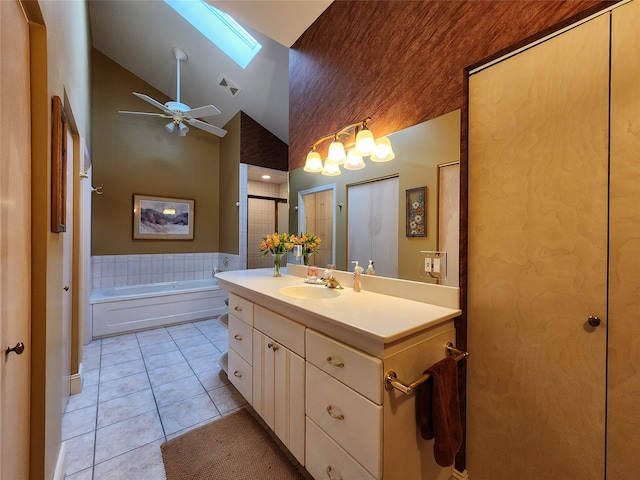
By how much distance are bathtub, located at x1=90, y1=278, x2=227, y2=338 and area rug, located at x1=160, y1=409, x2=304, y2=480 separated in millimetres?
2283

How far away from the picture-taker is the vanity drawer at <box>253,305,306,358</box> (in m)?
1.29

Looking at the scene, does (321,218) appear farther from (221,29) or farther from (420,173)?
(221,29)

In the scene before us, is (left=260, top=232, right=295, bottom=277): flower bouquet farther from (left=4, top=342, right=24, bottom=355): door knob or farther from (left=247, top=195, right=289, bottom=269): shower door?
(left=247, top=195, right=289, bottom=269): shower door

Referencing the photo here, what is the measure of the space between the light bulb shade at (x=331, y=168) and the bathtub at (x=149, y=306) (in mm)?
2815

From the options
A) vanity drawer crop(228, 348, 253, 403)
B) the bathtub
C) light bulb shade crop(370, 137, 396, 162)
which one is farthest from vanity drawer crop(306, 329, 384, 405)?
the bathtub

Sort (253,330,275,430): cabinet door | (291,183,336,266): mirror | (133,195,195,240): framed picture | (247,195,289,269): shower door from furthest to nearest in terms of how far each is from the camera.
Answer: (247,195,289,269): shower door, (133,195,195,240): framed picture, (291,183,336,266): mirror, (253,330,275,430): cabinet door

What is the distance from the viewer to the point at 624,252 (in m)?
0.89

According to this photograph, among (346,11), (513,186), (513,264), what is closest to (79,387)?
(513,264)

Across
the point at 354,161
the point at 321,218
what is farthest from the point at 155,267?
the point at 354,161

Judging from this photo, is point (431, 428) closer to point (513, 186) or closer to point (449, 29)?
point (513, 186)

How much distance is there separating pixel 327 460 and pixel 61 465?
136cm

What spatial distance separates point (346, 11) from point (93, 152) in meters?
3.85

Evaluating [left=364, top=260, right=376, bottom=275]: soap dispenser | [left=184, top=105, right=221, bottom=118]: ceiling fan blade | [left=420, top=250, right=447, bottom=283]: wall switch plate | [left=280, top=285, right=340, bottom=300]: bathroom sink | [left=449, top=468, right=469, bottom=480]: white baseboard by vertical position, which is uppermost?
[left=184, top=105, right=221, bottom=118]: ceiling fan blade

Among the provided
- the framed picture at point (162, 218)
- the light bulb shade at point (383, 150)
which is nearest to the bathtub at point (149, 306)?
the framed picture at point (162, 218)
